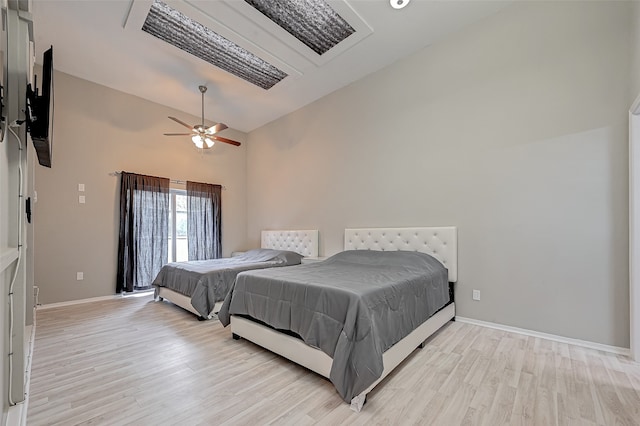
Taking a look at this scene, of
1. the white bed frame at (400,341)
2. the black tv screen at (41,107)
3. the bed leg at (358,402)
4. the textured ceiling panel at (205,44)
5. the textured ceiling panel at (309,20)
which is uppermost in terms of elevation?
the textured ceiling panel at (309,20)

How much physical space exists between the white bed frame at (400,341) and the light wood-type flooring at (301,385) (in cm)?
12

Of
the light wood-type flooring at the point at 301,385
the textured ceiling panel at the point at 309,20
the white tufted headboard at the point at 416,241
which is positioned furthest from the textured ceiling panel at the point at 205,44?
the light wood-type flooring at the point at 301,385

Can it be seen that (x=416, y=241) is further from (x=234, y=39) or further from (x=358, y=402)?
(x=234, y=39)

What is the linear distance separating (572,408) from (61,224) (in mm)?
6187

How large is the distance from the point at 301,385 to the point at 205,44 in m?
4.03

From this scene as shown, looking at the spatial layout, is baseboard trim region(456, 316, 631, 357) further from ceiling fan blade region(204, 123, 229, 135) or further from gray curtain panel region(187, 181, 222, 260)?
gray curtain panel region(187, 181, 222, 260)

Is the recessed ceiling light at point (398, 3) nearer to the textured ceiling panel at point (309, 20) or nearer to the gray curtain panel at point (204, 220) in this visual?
the textured ceiling panel at point (309, 20)

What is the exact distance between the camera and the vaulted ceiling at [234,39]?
2994 millimetres

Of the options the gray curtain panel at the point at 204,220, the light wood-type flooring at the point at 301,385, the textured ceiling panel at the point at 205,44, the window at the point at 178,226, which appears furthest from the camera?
the gray curtain panel at the point at 204,220

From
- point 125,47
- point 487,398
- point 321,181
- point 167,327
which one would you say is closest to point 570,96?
point 487,398

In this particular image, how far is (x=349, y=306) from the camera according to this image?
1903mm

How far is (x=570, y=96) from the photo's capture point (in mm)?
2752

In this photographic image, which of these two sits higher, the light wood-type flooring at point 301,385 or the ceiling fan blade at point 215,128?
the ceiling fan blade at point 215,128

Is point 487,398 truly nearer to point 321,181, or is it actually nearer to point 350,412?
point 350,412
